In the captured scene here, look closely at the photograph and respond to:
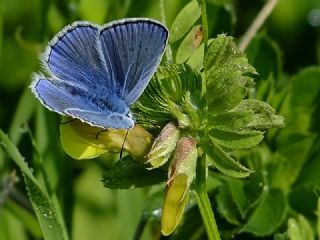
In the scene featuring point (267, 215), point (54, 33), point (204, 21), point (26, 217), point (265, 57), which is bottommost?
point (26, 217)

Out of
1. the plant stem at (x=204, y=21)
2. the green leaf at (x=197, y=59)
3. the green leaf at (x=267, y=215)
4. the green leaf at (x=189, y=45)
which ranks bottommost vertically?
the green leaf at (x=267, y=215)

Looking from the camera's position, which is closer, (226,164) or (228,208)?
(226,164)

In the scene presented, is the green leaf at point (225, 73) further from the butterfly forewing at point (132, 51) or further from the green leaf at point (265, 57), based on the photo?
the green leaf at point (265, 57)

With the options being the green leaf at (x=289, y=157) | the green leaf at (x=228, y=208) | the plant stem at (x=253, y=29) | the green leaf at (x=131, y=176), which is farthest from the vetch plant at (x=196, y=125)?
the plant stem at (x=253, y=29)

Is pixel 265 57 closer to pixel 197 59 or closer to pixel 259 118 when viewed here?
pixel 197 59

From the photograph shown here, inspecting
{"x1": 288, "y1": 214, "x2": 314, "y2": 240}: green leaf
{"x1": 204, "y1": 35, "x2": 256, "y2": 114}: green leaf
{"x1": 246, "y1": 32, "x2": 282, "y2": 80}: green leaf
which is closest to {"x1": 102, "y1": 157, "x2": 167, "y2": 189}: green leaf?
{"x1": 204, "y1": 35, "x2": 256, "y2": 114}: green leaf

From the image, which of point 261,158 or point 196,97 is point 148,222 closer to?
point 261,158

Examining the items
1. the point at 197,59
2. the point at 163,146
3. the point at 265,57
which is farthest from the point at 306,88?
the point at 163,146

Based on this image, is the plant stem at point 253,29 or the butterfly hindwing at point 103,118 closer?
the butterfly hindwing at point 103,118
